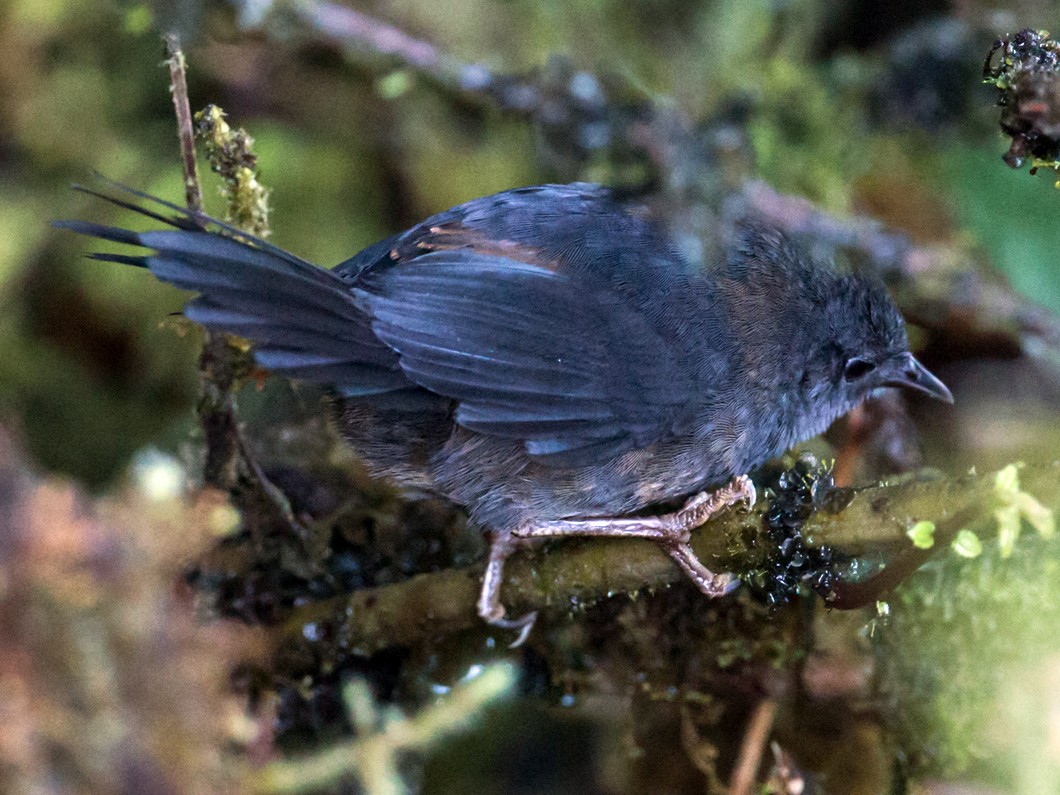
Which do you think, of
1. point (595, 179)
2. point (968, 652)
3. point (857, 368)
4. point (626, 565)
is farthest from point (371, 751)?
point (595, 179)

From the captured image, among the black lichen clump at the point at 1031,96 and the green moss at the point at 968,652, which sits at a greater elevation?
the black lichen clump at the point at 1031,96

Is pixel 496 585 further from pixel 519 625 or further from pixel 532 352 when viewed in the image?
pixel 532 352

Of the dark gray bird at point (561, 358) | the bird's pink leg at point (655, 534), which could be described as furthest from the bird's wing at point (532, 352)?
the bird's pink leg at point (655, 534)

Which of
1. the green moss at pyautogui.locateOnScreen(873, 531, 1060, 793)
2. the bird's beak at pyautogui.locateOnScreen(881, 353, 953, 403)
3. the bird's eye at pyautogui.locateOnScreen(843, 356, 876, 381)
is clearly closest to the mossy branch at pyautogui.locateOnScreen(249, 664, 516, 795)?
the green moss at pyautogui.locateOnScreen(873, 531, 1060, 793)

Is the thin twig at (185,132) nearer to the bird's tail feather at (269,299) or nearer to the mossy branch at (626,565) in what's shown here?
the bird's tail feather at (269,299)

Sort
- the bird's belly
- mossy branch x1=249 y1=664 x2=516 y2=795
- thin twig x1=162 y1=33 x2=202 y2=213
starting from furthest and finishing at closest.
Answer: the bird's belly → thin twig x1=162 y1=33 x2=202 y2=213 → mossy branch x1=249 y1=664 x2=516 y2=795

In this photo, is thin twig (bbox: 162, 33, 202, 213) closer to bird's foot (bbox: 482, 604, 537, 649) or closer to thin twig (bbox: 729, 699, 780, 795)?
bird's foot (bbox: 482, 604, 537, 649)

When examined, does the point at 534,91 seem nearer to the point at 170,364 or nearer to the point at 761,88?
the point at 761,88
